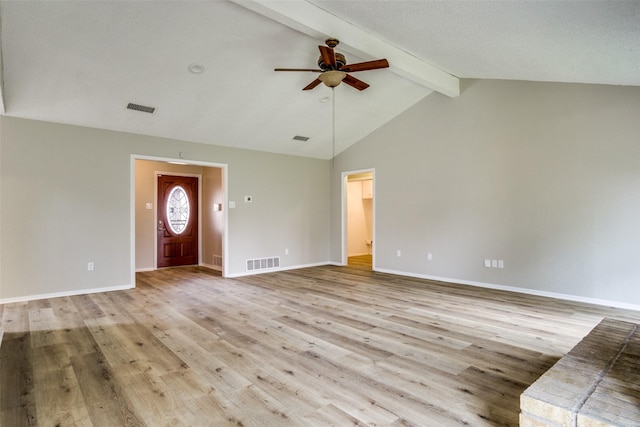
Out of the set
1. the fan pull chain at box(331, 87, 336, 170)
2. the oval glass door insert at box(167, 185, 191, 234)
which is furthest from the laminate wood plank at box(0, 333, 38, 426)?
the fan pull chain at box(331, 87, 336, 170)

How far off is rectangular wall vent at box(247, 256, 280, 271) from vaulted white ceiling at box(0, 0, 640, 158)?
2.87 metres

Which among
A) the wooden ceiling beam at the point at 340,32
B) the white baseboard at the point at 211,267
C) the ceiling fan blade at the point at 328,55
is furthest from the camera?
the white baseboard at the point at 211,267

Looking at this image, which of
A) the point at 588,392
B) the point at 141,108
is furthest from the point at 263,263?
the point at 588,392

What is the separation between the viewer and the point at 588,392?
5.75 feet

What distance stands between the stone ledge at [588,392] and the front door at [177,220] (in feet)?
25.3

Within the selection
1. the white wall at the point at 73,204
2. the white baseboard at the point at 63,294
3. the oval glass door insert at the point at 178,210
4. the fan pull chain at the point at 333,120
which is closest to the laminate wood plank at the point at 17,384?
the white baseboard at the point at 63,294

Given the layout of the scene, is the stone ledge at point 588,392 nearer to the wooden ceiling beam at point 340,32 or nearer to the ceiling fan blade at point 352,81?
the ceiling fan blade at point 352,81

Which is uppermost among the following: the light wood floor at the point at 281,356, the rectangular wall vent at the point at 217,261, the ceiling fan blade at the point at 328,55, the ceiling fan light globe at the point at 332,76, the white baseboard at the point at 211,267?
the ceiling fan blade at the point at 328,55

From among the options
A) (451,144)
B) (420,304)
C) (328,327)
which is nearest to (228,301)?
(328,327)

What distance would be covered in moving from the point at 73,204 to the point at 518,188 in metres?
6.96

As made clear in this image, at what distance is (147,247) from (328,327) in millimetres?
5651

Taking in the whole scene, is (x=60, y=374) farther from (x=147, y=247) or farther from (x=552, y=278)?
(x=552, y=278)

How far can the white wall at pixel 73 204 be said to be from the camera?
15.7 feet

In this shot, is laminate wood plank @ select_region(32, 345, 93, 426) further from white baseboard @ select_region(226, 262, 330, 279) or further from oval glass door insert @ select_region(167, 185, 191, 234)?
oval glass door insert @ select_region(167, 185, 191, 234)
